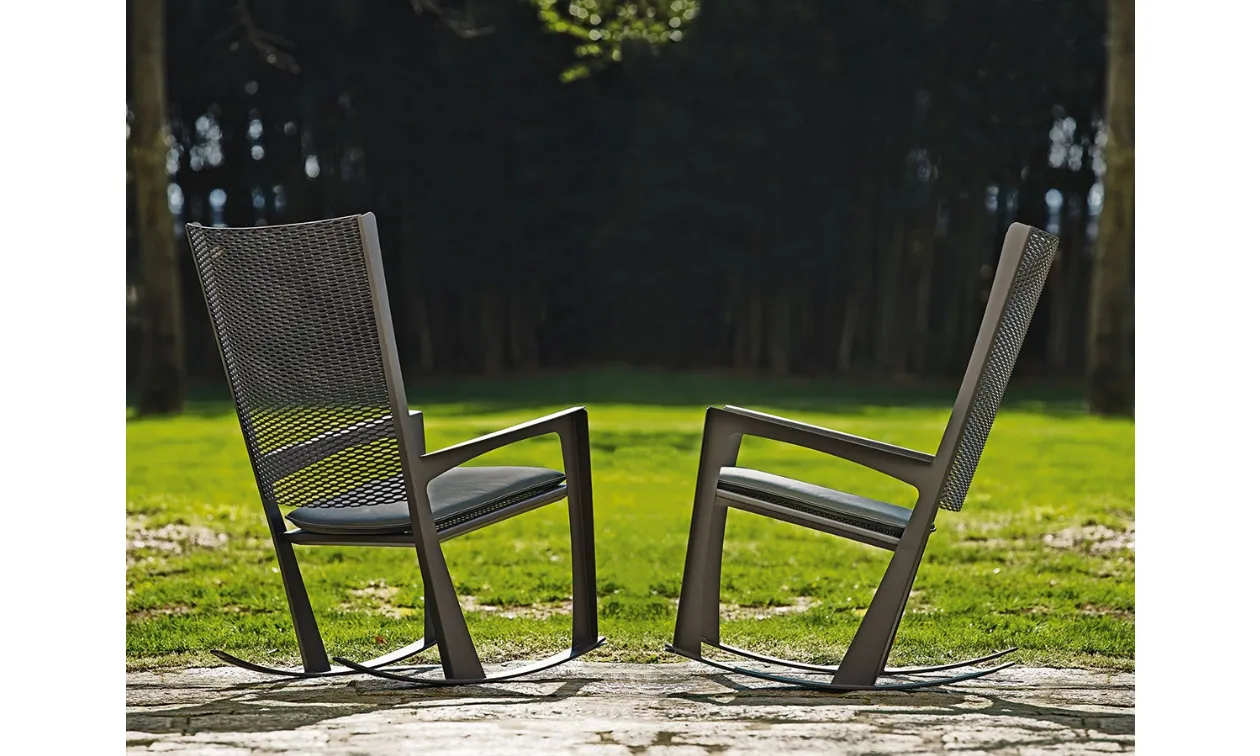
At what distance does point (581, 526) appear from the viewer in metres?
2.86

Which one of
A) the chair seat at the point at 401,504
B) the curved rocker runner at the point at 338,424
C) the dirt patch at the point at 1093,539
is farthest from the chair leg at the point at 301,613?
the dirt patch at the point at 1093,539

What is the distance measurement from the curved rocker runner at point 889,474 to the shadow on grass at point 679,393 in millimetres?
7088

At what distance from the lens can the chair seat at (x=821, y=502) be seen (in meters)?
2.59

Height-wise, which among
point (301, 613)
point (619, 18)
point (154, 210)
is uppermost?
point (619, 18)

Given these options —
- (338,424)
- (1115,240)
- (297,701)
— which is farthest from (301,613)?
(1115,240)

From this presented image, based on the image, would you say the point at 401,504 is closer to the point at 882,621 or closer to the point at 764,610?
the point at 882,621

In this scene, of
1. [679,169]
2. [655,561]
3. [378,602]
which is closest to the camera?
[378,602]

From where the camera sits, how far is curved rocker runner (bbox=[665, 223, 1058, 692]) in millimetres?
2553

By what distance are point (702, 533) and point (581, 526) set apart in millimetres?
280

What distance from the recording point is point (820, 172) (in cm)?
1284

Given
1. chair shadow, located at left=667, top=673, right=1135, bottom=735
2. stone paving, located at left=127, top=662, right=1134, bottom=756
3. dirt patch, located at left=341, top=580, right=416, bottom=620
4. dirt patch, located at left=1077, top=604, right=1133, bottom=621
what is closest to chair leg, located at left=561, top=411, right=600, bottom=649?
stone paving, located at left=127, top=662, right=1134, bottom=756
